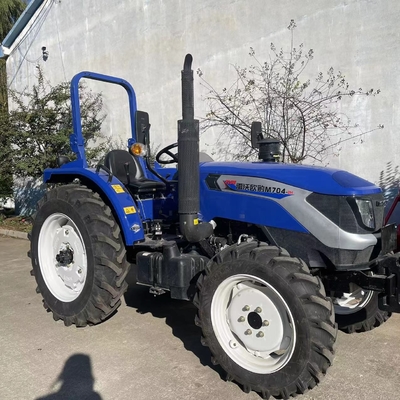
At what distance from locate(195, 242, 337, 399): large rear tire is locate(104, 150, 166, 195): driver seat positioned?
1.34 m

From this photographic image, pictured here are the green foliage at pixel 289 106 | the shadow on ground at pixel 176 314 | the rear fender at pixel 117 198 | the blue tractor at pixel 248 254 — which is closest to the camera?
the blue tractor at pixel 248 254

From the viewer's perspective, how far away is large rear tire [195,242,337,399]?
94.7 inches

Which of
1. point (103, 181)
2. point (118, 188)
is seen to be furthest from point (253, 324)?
point (103, 181)

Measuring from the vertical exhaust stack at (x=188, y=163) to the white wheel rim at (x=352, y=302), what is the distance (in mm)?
1303

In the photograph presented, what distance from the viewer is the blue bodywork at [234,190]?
282 cm

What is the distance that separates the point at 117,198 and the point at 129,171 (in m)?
0.66

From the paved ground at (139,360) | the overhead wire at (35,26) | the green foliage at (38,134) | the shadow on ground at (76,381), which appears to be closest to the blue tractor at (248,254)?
the paved ground at (139,360)

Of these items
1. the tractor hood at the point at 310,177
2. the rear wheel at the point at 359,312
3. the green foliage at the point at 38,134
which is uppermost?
the green foliage at the point at 38,134

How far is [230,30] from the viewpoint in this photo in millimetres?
7516

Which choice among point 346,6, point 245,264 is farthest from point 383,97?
point 245,264

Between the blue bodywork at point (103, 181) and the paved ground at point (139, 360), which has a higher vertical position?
the blue bodywork at point (103, 181)

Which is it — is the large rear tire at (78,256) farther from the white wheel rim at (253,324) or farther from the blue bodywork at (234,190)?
the white wheel rim at (253,324)

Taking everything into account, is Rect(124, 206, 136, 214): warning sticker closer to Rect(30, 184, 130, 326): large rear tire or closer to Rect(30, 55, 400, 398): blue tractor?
Rect(30, 55, 400, 398): blue tractor

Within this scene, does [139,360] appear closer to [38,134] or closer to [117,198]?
[117,198]
